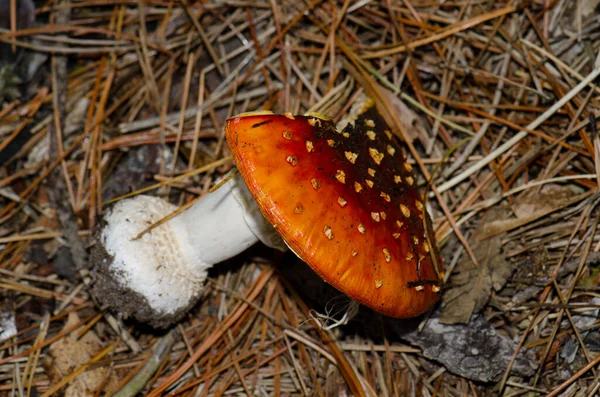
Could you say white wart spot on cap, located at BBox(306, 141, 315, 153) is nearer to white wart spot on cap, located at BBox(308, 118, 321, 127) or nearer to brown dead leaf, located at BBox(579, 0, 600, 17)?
white wart spot on cap, located at BBox(308, 118, 321, 127)

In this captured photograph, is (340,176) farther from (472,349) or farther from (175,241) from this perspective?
(472,349)

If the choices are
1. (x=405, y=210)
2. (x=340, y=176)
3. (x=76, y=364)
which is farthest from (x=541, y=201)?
(x=76, y=364)

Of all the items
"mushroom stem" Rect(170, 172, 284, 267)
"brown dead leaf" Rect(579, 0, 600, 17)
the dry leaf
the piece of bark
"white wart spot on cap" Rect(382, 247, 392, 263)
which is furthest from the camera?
"brown dead leaf" Rect(579, 0, 600, 17)

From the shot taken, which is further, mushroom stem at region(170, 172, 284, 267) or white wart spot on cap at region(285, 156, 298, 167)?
mushroom stem at region(170, 172, 284, 267)

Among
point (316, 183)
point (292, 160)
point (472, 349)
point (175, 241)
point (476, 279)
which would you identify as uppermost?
point (292, 160)

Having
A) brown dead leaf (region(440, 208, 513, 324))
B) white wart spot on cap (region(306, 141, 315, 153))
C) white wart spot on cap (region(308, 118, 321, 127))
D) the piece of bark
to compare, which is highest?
white wart spot on cap (region(308, 118, 321, 127))

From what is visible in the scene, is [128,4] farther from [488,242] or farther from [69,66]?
[488,242]

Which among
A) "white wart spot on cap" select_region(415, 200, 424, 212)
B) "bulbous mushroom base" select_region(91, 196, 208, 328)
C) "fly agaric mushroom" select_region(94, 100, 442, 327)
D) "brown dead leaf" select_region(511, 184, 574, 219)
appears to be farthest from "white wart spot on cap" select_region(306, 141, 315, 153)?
"brown dead leaf" select_region(511, 184, 574, 219)

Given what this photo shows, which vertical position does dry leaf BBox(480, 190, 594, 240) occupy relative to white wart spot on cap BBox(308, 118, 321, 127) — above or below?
below
